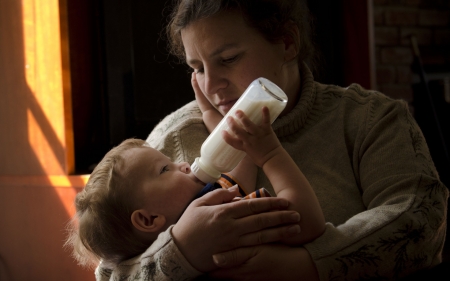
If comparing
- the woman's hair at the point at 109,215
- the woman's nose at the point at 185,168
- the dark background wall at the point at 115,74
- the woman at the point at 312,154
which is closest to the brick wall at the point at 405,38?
the dark background wall at the point at 115,74

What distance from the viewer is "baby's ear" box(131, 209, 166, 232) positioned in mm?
1055

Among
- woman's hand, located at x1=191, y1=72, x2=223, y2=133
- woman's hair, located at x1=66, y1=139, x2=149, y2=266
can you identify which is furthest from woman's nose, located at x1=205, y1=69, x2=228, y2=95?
woman's hair, located at x1=66, y1=139, x2=149, y2=266

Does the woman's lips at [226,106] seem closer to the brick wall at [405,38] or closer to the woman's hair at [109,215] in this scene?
the woman's hair at [109,215]

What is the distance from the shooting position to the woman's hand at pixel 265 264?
2.98 ft

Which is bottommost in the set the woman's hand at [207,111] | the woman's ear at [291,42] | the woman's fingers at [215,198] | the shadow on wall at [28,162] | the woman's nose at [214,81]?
the shadow on wall at [28,162]

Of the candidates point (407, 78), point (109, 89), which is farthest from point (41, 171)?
point (407, 78)

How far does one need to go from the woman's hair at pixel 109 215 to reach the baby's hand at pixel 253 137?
27cm

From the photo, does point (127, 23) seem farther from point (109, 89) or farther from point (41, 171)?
point (41, 171)

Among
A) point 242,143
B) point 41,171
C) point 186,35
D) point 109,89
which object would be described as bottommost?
point 41,171

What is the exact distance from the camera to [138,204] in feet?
3.51

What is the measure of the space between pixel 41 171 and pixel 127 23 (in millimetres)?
705

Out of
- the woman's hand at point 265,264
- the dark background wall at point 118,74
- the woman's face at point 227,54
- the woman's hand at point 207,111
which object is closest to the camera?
the woman's hand at point 265,264

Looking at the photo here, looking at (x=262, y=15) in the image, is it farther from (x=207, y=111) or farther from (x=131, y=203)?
(x=131, y=203)

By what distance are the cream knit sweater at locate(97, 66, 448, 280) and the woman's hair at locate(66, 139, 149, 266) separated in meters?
0.05
